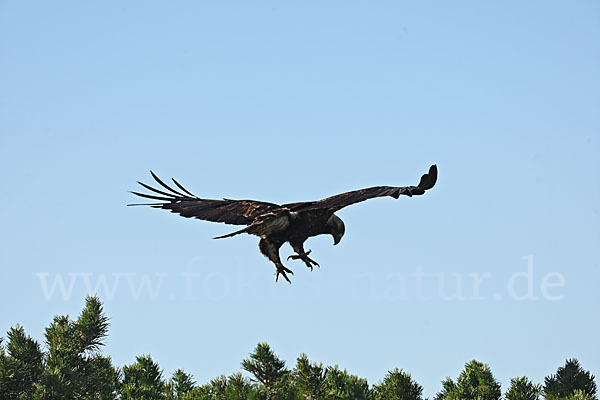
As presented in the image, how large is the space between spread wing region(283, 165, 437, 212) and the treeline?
1514 millimetres

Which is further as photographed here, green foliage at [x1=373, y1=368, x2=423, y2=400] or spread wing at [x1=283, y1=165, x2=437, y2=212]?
green foliage at [x1=373, y1=368, x2=423, y2=400]

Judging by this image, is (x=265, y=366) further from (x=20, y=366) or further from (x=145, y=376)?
(x=20, y=366)

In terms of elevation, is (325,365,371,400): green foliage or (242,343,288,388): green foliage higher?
(242,343,288,388): green foliage

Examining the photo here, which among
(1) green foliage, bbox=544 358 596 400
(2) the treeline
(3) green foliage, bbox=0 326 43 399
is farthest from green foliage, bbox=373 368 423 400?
(3) green foliage, bbox=0 326 43 399

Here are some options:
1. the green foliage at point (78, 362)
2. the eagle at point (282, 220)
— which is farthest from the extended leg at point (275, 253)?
the green foliage at point (78, 362)

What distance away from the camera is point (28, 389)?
9852 mm

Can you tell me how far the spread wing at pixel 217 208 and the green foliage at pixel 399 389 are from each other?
218 centimetres

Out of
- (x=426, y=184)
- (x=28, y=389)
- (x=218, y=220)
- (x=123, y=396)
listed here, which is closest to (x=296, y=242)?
(x=218, y=220)

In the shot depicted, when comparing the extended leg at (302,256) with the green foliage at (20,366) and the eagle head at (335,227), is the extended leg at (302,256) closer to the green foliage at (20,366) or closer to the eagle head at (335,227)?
the eagle head at (335,227)

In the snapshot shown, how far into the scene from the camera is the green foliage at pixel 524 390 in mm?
9500

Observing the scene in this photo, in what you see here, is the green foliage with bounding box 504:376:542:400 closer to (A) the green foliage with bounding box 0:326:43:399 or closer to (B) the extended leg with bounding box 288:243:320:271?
(B) the extended leg with bounding box 288:243:320:271

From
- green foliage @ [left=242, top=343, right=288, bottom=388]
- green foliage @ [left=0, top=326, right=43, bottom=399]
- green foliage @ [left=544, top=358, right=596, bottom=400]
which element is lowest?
green foliage @ [left=544, top=358, right=596, bottom=400]

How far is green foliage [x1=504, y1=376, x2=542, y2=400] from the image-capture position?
9500 millimetres

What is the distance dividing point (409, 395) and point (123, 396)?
10.1ft
